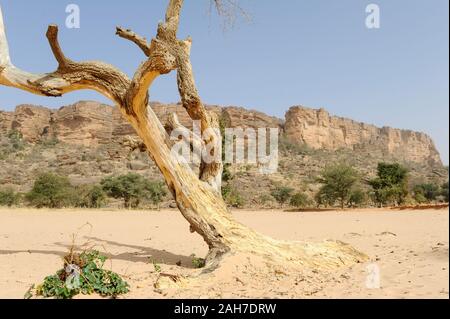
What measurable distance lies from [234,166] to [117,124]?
49.8 metres

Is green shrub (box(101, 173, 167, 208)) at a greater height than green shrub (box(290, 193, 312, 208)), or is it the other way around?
green shrub (box(101, 173, 167, 208))

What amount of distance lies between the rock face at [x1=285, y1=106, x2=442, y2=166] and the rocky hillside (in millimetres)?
210

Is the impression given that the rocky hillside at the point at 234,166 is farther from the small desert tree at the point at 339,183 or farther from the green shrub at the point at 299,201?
the small desert tree at the point at 339,183

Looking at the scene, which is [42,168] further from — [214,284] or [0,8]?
[214,284]

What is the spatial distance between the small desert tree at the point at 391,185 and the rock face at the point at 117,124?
41376mm

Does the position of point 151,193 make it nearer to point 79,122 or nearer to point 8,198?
point 8,198

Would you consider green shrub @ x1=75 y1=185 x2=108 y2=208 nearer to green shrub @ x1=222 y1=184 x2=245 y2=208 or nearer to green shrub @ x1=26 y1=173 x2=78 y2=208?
green shrub @ x1=26 y1=173 x2=78 y2=208

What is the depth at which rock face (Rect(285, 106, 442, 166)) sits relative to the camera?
86.0 metres

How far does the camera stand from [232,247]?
5777 millimetres

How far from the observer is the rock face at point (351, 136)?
282 ft

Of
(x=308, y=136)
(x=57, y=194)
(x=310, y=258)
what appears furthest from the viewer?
(x=308, y=136)

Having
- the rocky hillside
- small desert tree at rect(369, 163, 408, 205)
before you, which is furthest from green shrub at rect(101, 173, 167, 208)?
small desert tree at rect(369, 163, 408, 205)
